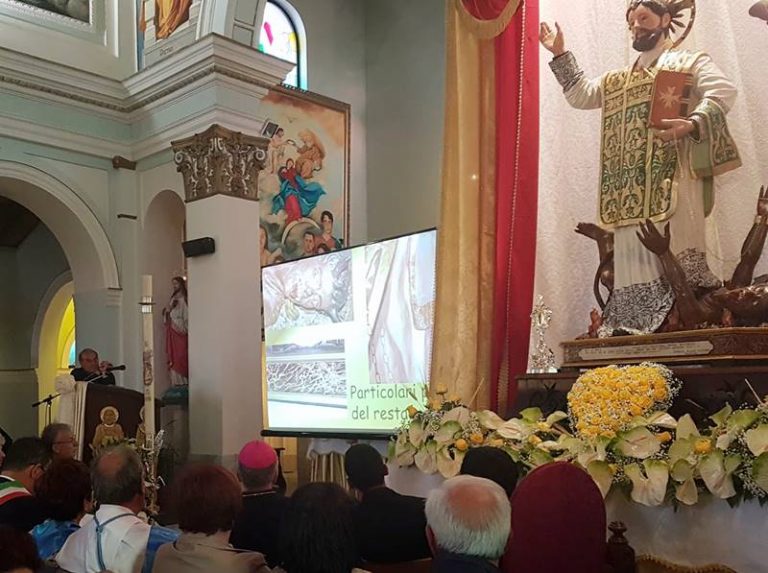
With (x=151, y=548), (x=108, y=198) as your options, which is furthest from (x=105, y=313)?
(x=151, y=548)

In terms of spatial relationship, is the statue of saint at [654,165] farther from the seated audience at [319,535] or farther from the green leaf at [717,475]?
the seated audience at [319,535]

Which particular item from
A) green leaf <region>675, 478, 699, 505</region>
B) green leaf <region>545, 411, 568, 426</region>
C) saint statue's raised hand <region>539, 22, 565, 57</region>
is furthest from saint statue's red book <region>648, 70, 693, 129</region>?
green leaf <region>675, 478, 699, 505</region>

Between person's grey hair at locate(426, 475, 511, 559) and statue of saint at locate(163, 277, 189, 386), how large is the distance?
626cm

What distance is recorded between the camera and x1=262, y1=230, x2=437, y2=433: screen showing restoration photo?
5.98 meters

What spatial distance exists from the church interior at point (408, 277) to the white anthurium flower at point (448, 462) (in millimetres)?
15

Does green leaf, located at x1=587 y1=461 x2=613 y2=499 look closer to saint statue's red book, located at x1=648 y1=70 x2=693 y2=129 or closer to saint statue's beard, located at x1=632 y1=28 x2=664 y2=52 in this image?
saint statue's red book, located at x1=648 y1=70 x2=693 y2=129

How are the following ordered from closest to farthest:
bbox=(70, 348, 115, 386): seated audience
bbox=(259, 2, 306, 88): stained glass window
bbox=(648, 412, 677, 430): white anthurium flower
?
bbox=(648, 412, 677, 430): white anthurium flower
bbox=(70, 348, 115, 386): seated audience
bbox=(259, 2, 306, 88): stained glass window

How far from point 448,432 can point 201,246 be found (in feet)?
11.9

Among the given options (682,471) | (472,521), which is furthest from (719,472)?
(472,521)

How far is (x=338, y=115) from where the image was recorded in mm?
10477

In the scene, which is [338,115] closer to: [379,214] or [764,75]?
[379,214]

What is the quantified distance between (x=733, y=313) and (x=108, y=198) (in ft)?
20.5

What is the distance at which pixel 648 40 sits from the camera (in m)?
4.57

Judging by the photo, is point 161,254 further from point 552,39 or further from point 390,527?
point 390,527
